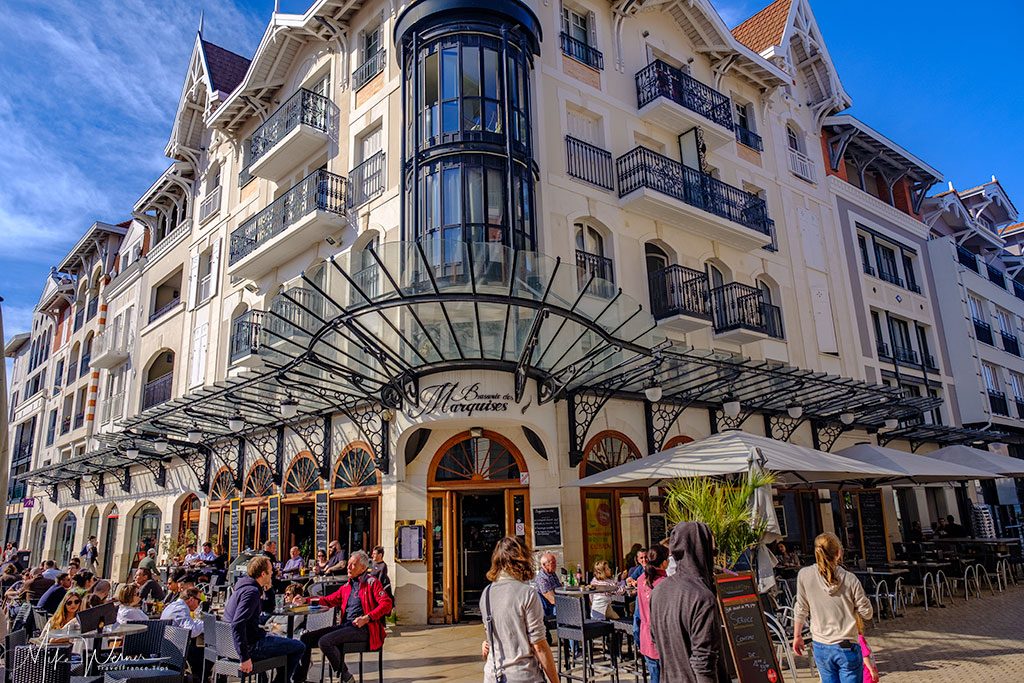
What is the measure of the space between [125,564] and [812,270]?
944 inches

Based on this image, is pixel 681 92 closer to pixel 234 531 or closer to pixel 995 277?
pixel 234 531

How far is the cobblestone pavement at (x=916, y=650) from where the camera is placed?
26.6 feet

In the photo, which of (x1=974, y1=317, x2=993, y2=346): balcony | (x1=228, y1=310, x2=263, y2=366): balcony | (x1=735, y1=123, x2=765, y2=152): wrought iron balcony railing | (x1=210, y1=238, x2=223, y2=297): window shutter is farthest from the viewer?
(x1=974, y1=317, x2=993, y2=346): balcony

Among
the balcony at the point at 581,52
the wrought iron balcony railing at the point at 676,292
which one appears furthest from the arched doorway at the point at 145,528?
the balcony at the point at 581,52

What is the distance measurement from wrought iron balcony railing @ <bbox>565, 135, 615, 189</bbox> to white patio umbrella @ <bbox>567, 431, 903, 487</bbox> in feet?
23.2

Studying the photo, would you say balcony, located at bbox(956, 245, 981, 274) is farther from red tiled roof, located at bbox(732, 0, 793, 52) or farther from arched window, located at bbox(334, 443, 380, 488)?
arched window, located at bbox(334, 443, 380, 488)

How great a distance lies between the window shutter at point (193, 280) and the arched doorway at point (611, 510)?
14525mm

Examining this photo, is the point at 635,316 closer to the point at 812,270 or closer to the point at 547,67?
the point at 547,67

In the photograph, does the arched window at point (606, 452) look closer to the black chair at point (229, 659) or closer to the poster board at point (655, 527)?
the poster board at point (655, 527)

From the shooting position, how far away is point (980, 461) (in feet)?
57.4

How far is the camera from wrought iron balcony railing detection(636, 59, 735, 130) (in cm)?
1777

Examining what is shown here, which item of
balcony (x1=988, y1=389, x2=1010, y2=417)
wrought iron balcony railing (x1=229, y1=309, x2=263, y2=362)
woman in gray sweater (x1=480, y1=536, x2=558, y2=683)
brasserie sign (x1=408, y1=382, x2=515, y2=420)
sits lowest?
woman in gray sweater (x1=480, y1=536, x2=558, y2=683)

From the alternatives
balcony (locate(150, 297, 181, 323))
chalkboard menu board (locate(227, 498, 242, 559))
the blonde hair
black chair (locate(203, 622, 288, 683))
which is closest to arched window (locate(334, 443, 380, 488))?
chalkboard menu board (locate(227, 498, 242, 559))

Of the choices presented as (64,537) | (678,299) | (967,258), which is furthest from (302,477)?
(967,258)
